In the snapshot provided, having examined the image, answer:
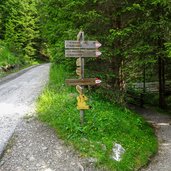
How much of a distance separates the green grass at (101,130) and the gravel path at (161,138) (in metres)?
0.24

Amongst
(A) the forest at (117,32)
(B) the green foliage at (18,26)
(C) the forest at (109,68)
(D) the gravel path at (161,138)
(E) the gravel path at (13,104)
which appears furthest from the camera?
(B) the green foliage at (18,26)

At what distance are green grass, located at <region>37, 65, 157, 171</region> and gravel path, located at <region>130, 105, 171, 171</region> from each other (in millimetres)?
243

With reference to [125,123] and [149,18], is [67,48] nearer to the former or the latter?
[125,123]

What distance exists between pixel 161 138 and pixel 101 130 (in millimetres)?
3191

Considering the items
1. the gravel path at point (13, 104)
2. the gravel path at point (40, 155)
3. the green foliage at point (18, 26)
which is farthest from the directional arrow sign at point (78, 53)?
the green foliage at point (18, 26)

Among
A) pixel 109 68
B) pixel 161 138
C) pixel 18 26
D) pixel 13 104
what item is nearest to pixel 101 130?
pixel 161 138

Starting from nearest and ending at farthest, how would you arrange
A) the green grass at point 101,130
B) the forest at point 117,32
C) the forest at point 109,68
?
the green grass at point 101,130 → the forest at point 109,68 → the forest at point 117,32

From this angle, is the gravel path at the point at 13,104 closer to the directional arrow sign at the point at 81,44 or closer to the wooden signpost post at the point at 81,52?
the wooden signpost post at the point at 81,52

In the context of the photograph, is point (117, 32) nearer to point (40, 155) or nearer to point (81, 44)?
point (81, 44)

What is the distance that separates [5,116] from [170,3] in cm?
720

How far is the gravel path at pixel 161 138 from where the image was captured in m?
9.52

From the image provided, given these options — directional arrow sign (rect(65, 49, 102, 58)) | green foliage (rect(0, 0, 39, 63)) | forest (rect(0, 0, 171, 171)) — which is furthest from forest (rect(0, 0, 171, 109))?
green foliage (rect(0, 0, 39, 63))

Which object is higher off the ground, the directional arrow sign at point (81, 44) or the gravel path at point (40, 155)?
the directional arrow sign at point (81, 44)

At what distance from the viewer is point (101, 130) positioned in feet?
32.4
